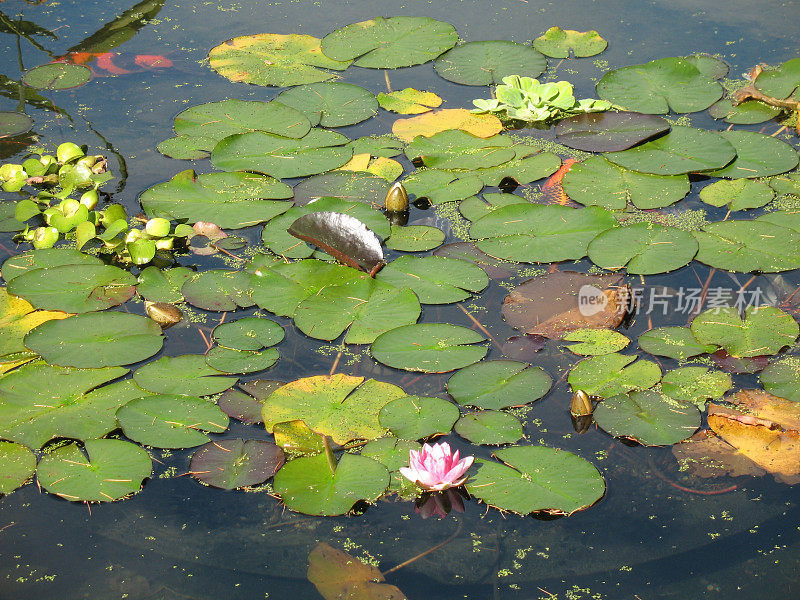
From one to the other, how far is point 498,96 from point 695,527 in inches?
94.9

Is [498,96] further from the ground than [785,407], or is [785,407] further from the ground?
[498,96]

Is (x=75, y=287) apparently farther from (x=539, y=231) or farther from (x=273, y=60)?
(x=273, y=60)

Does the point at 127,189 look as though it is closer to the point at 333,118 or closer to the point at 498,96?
the point at 333,118

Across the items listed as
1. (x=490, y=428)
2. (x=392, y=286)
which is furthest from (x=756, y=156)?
(x=490, y=428)

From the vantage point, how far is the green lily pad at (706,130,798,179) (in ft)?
10.8

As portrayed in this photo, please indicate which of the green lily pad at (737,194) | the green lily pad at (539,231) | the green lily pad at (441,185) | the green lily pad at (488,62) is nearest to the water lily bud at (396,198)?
the green lily pad at (441,185)

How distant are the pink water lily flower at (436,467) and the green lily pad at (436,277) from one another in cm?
78

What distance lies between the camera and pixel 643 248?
289 centimetres

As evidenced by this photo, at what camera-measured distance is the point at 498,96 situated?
3729 millimetres

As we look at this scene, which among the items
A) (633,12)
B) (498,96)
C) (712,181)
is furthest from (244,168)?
(633,12)

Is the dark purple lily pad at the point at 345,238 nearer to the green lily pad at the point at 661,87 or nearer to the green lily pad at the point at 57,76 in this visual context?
the green lily pad at the point at 661,87

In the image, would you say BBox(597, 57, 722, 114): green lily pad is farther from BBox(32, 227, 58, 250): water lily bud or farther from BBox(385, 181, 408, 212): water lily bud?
BBox(32, 227, 58, 250): water lily bud

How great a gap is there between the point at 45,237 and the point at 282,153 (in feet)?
3.59

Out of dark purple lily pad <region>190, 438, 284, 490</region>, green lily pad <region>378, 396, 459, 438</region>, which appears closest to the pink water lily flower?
green lily pad <region>378, 396, 459, 438</region>
